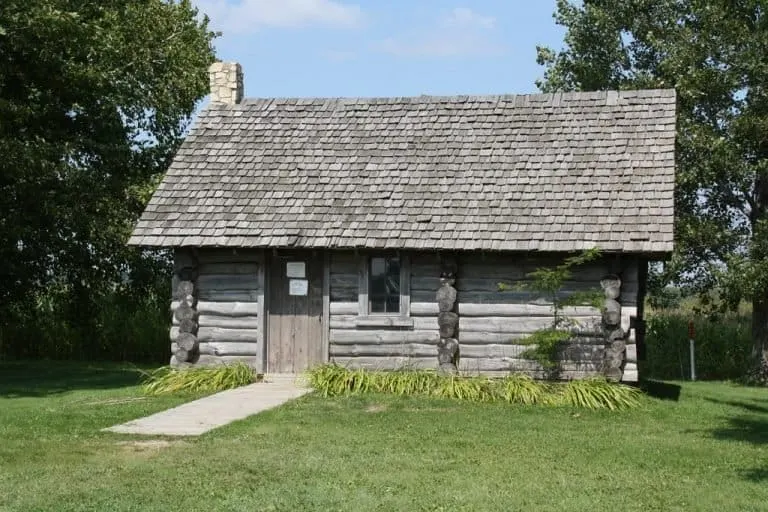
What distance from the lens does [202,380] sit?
1744 cm

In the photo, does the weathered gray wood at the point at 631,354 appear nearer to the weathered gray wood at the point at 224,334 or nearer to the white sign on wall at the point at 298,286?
the white sign on wall at the point at 298,286

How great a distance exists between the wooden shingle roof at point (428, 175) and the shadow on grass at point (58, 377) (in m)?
3.07

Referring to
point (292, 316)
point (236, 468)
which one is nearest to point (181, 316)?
point (292, 316)

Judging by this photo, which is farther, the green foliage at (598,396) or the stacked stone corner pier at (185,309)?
the stacked stone corner pier at (185,309)

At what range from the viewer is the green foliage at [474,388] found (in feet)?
52.6

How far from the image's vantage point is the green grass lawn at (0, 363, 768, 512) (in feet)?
30.5

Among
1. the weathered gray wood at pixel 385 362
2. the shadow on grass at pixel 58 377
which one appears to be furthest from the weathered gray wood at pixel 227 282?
the shadow on grass at pixel 58 377

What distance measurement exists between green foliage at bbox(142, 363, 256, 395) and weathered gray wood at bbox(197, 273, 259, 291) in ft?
4.59

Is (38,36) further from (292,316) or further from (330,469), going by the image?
(330,469)

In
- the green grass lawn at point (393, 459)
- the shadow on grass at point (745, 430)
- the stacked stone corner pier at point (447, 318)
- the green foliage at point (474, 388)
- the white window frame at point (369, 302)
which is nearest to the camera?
the green grass lawn at point (393, 459)

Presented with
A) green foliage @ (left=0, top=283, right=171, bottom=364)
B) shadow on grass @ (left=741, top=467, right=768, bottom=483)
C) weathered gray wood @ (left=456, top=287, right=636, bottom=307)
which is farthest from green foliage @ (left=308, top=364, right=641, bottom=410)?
green foliage @ (left=0, top=283, right=171, bottom=364)

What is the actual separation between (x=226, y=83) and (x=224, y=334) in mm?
5503

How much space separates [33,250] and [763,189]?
16177 millimetres

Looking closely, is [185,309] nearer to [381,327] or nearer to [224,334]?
[224,334]
